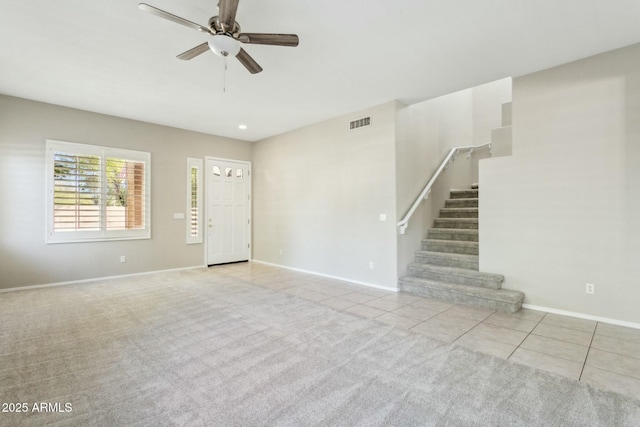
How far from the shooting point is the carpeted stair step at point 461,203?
5.69 m

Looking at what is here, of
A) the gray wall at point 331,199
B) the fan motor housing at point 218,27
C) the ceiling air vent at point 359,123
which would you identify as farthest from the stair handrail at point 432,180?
the fan motor housing at point 218,27

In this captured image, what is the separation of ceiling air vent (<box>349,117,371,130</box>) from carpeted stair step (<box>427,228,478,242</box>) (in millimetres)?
2220

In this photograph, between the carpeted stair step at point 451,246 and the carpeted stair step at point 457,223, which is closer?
the carpeted stair step at point 451,246

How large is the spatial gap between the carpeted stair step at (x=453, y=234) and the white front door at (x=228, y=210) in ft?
14.3

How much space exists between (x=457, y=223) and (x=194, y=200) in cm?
539

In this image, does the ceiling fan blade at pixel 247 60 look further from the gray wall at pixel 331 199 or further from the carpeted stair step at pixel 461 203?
the carpeted stair step at pixel 461 203

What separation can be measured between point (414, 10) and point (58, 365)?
167 inches

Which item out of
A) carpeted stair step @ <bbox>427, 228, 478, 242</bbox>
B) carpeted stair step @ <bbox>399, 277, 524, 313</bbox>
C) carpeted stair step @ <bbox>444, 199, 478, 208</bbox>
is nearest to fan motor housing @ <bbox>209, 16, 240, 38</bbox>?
carpeted stair step @ <bbox>399, 277, 524, 313</bbox>

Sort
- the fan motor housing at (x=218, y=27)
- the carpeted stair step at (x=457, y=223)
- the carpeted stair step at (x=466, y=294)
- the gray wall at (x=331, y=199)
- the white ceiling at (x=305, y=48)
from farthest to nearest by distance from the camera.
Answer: the carpeted stair step at (x=457, y=223), the gray wall at (x=331, y=199), the carpeted stair step at (x=466, y=294), the white ceiling at (x=305, y=48), the fan motor housing at (x=218, y=27)

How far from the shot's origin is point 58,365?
97.7 inches

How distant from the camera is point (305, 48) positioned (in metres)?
3.25

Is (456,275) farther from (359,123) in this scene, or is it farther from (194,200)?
(194,200)

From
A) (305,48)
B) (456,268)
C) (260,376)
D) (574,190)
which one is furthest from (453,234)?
(260,376)

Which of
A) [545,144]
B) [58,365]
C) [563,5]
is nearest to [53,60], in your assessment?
[58,365]
